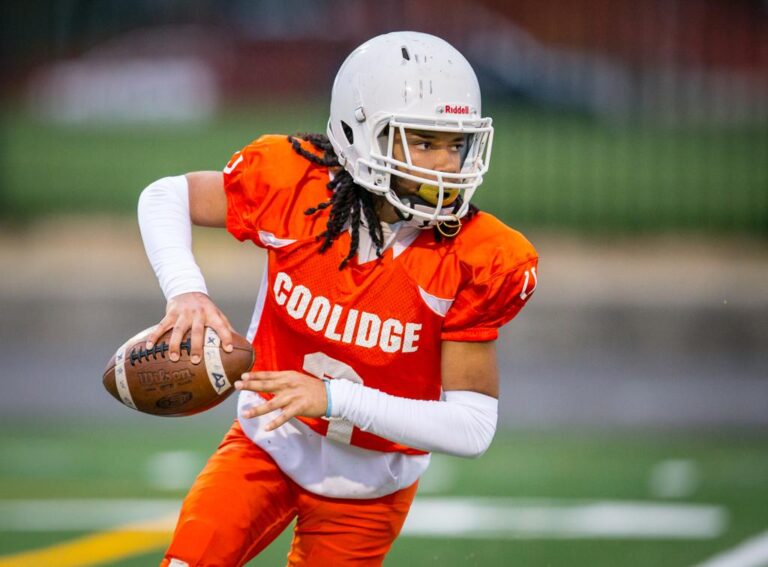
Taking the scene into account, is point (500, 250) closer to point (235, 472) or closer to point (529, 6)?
point (235, 472)

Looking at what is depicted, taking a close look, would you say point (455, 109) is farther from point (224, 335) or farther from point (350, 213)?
point (224, 335)

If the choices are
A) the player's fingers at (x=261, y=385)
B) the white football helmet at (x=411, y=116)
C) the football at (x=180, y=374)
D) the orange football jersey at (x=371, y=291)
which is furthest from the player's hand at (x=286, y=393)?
the white football helmet at (x=411, y=116)

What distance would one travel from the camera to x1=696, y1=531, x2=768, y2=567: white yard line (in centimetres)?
494

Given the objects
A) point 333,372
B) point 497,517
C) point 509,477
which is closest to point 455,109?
point 333,372

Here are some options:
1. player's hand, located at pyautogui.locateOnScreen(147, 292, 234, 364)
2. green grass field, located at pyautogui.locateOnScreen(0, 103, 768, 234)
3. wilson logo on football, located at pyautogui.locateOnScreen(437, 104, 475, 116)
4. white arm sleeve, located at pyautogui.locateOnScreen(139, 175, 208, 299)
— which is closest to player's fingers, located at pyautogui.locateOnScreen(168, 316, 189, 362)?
player's hand, located at pyautogui.locateOnScreen(147, 292, 234, 364)

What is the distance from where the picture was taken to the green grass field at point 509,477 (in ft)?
16.8

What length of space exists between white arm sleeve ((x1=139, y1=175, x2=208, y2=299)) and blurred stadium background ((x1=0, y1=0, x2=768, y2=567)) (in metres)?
1.85

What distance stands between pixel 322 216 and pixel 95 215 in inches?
300

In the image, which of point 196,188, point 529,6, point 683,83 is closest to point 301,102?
point 529,6

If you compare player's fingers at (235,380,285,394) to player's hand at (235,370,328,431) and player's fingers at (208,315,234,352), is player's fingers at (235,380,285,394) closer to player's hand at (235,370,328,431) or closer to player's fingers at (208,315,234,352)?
player's hand at (235,370,328,431)

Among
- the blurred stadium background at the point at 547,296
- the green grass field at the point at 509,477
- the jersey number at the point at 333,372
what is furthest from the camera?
the blurred stadium background at the point at 547,296

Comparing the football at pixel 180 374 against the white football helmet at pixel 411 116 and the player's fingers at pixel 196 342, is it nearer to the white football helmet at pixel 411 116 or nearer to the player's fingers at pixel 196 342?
the player's fingers at pixel 196 342

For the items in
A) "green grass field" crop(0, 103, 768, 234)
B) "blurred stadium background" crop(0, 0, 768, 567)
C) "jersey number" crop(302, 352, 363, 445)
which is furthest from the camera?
"green grass field" crop(0, 103, 768, 234)

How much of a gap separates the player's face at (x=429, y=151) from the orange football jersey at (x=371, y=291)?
192 mm
